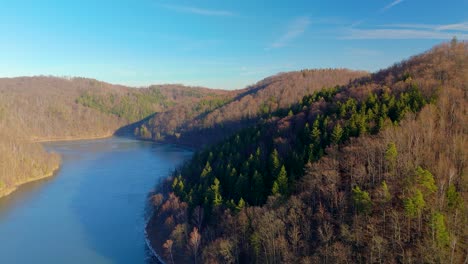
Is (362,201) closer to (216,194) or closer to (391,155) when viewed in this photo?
(391,155)

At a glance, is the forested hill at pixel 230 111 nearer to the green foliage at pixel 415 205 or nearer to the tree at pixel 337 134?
the tree at pixel 337 134

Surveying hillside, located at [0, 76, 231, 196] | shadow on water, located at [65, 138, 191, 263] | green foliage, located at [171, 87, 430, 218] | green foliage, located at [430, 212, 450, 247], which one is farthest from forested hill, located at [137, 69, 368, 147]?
green foliage, located at [430, 212, 450, 247]

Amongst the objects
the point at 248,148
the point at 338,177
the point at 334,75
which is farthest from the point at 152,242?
the point at 334,75

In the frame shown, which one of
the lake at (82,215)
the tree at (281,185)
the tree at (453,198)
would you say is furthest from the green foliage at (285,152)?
the lake at (82,215)

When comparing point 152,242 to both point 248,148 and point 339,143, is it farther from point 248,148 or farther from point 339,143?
point 339,143

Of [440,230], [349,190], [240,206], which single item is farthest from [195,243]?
[440,230]

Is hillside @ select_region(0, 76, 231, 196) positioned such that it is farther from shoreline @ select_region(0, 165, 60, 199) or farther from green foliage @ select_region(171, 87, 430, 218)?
green foliage @ select_region(171, 87, 430, 218)
